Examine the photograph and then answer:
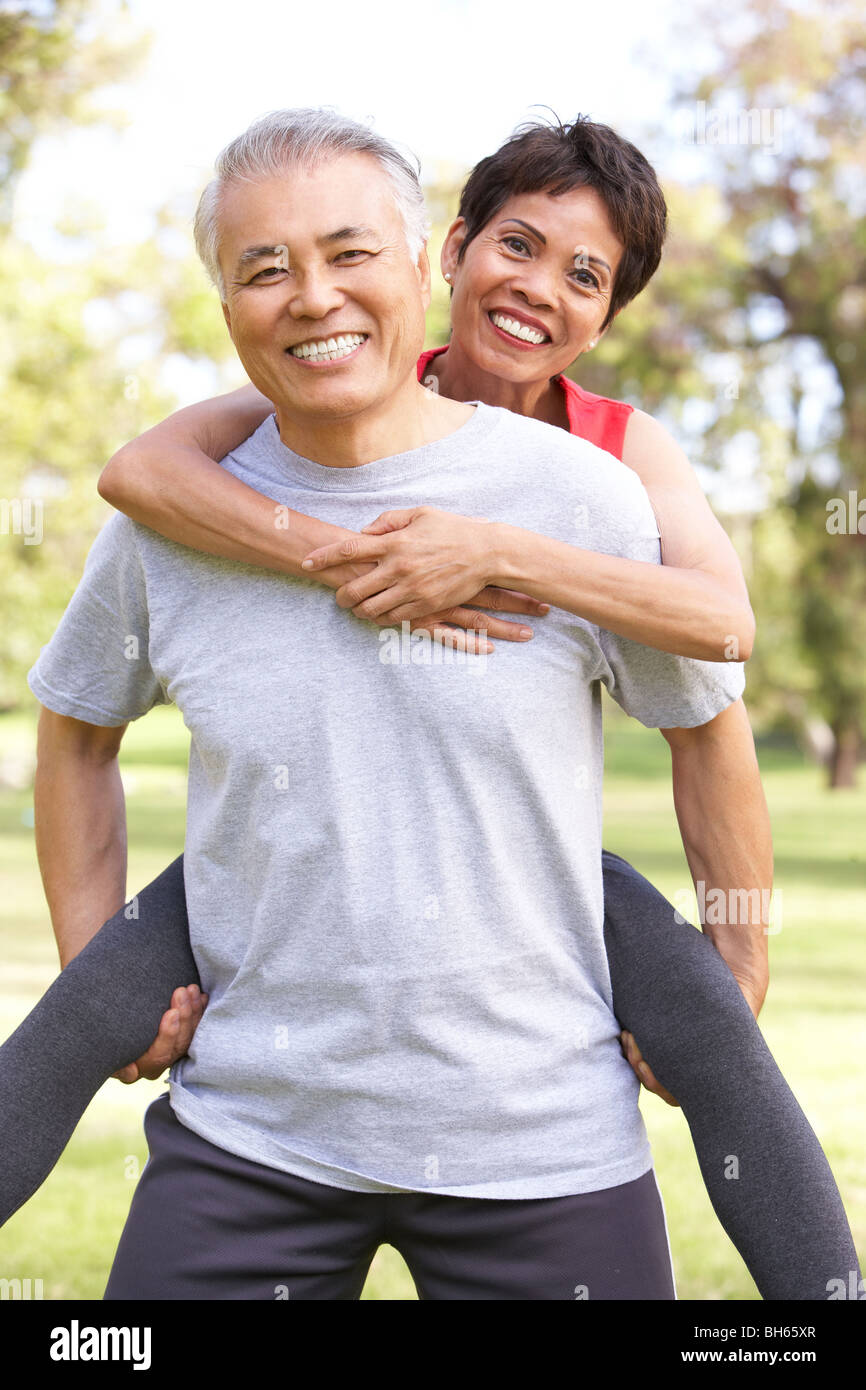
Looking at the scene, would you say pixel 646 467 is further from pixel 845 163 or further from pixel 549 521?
pixel 845 163

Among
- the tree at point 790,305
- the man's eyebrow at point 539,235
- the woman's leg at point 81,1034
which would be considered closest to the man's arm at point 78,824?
the woman's leg at point 81,1034

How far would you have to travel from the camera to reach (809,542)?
59.2ft

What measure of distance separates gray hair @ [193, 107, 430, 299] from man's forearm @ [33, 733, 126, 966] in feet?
2.40

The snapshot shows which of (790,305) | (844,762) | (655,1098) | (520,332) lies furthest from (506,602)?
(844,762)

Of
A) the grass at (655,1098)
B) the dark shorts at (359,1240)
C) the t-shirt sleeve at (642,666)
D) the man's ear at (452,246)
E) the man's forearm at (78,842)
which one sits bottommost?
the grass at (655,1098)

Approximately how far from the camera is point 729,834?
2.06 m

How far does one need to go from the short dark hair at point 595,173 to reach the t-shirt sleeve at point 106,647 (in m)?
1.15

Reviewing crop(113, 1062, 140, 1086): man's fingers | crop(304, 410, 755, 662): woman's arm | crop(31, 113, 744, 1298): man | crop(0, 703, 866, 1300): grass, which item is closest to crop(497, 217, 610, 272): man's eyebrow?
crop(31, 113, 744, 1298): man

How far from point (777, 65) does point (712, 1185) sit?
638 inches

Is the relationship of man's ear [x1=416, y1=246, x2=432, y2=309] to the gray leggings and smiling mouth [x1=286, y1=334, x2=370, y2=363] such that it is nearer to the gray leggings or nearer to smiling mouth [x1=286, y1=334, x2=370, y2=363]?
smiling mouth [x1=286, y1=334, x2=370, y2=363]

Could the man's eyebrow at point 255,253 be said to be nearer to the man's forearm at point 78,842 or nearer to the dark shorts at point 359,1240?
the man's forearm at point 78,842

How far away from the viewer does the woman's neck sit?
2.78 m

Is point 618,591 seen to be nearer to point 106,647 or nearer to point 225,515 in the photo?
point 225,515

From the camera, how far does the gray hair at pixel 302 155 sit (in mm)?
1812
